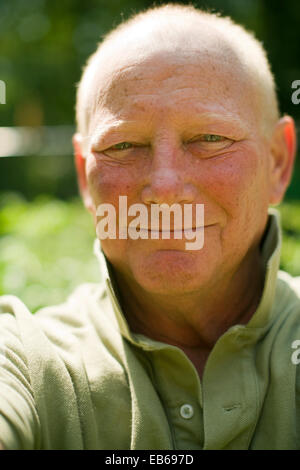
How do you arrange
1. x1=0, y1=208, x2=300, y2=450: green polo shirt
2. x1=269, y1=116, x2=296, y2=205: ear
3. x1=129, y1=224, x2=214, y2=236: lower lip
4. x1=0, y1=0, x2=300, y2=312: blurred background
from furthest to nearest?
x1=0, y1=0, x2=300, y2=312: blurred background
x1=269, y1=116, x2=296, y2=205: ear
x1=129, y1=224, x2=214, y2=236: lower lip
x1=0, y1=208, x2=300, y2=450: green polo shirt

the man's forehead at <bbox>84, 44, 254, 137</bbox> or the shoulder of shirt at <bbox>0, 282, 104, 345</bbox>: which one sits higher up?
the man's forehead at <bbox>84, 44, 254, 137</bbox>

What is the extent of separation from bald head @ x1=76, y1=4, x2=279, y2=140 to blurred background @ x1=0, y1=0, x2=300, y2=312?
513 mm

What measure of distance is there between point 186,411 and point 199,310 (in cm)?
43

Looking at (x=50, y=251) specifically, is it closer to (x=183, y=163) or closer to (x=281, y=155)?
(x=281, y=155)

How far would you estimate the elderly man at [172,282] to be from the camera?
6.89 ft

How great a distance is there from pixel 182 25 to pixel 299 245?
6.65 feet

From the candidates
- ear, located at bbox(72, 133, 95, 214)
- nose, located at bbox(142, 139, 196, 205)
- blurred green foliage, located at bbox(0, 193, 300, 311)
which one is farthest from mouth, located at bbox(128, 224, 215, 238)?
blurred green foliage, located at bbox(0, 193, 300, 311)

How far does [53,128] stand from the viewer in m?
13.9

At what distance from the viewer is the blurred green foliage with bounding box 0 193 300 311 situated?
3.44 metres

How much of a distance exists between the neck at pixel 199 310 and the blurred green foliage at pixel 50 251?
34.5 inches

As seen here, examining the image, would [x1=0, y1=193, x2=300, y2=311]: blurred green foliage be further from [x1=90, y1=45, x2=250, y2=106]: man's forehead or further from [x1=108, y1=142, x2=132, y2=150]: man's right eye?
[x1=90, y1=45, x2=250, y2=106]: man's forehead

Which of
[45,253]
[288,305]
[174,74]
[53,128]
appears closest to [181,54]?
[174,74]

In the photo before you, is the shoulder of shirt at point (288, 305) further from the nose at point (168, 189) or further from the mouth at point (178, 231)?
the nose at point (168, 189)
